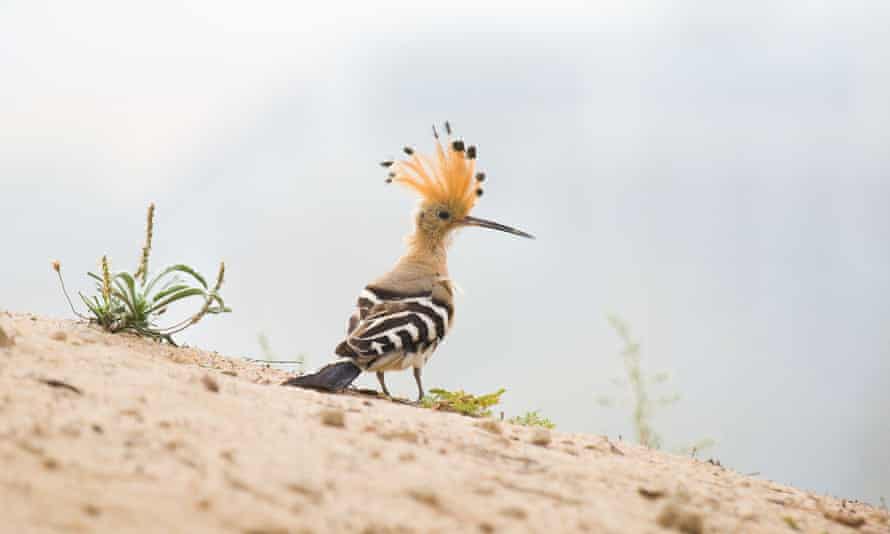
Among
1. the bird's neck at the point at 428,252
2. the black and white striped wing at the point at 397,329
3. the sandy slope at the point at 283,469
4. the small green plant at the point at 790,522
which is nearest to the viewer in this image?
the sandy slope at the point at 283,469

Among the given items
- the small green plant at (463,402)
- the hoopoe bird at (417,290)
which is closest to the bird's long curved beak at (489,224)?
the hoopoe bird at (417,290)

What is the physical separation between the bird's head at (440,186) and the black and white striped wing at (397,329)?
895 mm

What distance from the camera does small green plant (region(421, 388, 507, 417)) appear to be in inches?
277

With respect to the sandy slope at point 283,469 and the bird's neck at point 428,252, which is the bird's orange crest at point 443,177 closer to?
the bird's neck at point 428,252

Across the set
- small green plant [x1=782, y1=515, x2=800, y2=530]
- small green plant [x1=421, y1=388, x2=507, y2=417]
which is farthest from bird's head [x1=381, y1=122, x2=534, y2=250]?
small green plant [x1=782, y1=515, x2=800, y2=530]

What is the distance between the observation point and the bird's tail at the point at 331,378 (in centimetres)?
650

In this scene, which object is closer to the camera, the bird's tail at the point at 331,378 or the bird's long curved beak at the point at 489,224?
the bird's tail at the point at 331,378

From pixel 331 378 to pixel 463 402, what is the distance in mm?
1068

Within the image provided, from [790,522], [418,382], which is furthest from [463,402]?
[790,522]

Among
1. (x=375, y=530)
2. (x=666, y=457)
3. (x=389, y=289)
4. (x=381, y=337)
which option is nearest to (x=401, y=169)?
(x=389, y=289)

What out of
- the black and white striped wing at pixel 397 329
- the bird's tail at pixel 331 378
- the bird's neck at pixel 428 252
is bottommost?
the bird's tail at pixel 331 378

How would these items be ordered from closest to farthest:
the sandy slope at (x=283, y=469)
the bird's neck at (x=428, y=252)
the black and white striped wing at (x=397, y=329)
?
1. the sandy slope at (x=283, y=469)
2. the black and white striped wing at (x=397, y=329)
3. the bird's neck at (x=428, y=252)

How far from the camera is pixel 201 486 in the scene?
343 centimetres

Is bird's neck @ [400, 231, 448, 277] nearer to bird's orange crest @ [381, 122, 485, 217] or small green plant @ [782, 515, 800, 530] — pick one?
bird's orange crest @ [381, 122, 485, 217]
